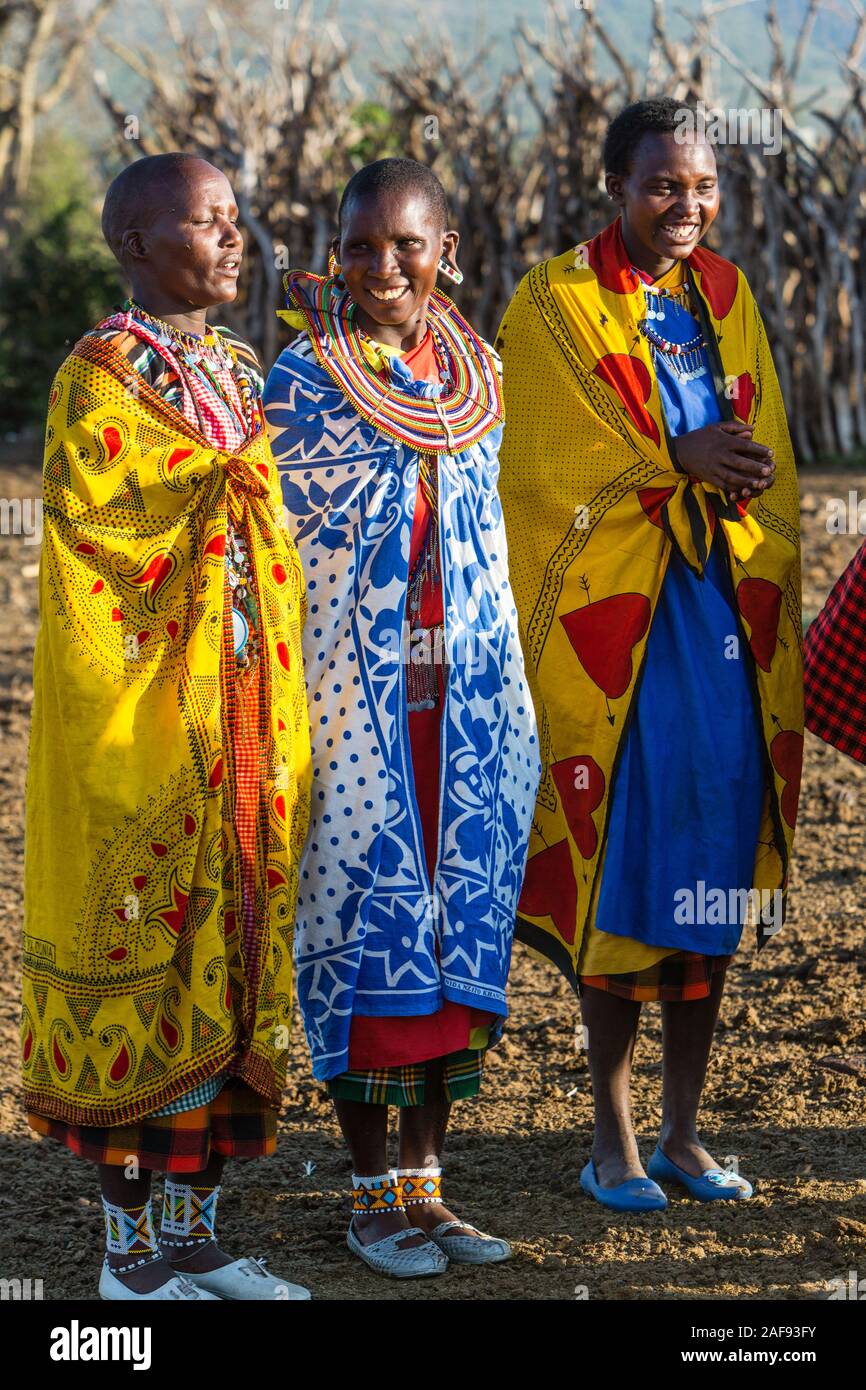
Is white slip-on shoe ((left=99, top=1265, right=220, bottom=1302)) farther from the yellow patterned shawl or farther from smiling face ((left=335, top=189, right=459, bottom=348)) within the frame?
smiling face ((left=335, top=189, right=459, bottom=348))

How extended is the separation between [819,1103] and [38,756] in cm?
206

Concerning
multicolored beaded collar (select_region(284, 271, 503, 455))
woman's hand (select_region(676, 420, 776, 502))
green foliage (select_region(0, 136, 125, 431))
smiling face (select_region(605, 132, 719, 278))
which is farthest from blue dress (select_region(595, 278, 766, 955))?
green foliage (select_region(0, 136, 125, 431))

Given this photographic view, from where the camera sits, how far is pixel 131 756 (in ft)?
9.15

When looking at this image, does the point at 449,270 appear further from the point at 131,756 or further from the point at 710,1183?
the point at 710,1183

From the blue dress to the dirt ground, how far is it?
0.57 meters

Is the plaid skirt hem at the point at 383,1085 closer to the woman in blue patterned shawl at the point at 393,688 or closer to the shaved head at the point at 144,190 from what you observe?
the woman in blue patterned shawl at the point at 393,688

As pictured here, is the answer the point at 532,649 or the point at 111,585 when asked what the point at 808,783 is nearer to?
the point at 532,649

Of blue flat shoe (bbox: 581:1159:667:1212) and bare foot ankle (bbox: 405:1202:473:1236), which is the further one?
blue flat shoe (bbox: 581:1159:667:1212)

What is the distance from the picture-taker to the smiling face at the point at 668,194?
333 centimetres

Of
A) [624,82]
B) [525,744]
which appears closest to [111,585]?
[525,744]

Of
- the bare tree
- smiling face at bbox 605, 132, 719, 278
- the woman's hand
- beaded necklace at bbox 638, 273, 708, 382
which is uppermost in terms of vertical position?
the bare tree

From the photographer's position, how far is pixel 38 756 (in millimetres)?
2871

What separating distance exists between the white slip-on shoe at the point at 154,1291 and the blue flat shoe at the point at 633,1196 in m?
0.87

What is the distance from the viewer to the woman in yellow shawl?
279cm
